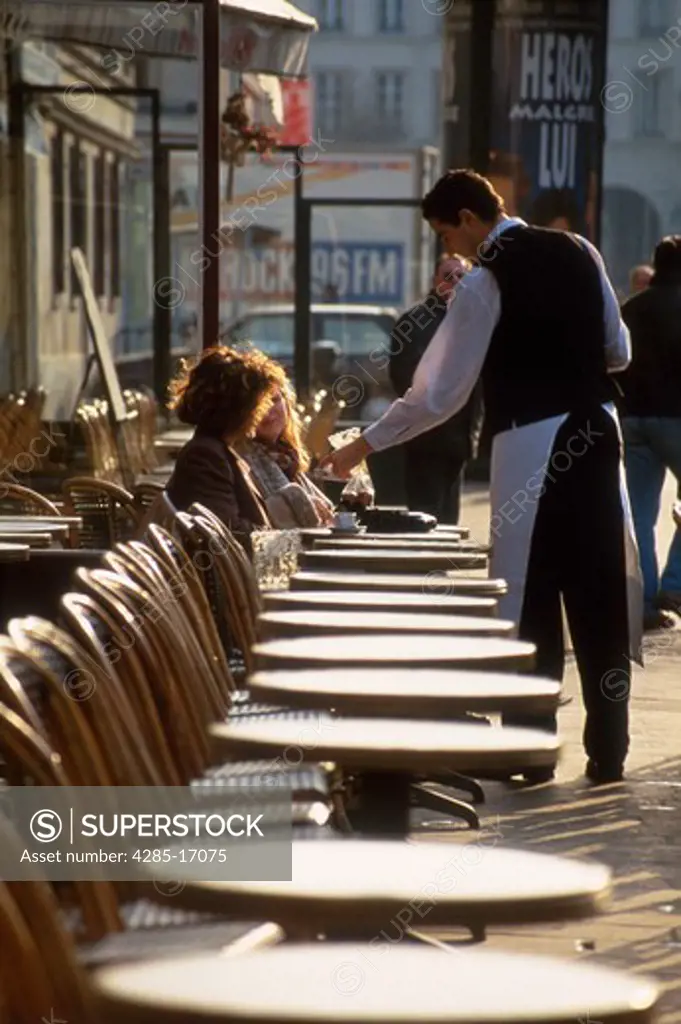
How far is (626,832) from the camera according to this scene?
7027 millimetres

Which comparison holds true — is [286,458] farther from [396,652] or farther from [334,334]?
[334,334]

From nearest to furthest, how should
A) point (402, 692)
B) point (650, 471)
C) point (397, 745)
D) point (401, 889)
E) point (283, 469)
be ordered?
point (401, 889)
point (397, 745)
point (402, 692)
point (283, 469)
point (650, 471)

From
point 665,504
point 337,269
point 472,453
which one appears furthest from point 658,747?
point 337,269

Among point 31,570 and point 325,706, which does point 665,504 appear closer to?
point 31,570

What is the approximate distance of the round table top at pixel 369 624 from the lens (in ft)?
17.6

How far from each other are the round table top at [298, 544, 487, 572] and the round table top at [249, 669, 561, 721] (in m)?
2.05

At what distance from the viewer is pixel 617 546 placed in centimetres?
780

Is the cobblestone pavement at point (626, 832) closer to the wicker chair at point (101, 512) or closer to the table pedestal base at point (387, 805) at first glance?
the table pedestal base at point (387, 805)

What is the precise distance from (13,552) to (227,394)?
1156 millimetres

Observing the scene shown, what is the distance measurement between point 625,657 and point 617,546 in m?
0.36

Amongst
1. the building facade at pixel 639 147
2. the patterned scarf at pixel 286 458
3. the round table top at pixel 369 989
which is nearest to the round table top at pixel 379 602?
the patterned scarf at pixel 286 458

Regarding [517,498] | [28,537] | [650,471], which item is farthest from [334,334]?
[28,537]

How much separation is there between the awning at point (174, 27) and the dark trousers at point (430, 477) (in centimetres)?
209

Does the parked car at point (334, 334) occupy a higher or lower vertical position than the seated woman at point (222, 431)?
lower
